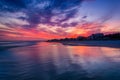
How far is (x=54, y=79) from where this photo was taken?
5.45 metres

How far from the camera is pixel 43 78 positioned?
564cm

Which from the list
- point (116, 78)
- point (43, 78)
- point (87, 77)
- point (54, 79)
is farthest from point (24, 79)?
point (116, 78)

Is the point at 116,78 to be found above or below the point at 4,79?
below

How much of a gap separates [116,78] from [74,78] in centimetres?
191

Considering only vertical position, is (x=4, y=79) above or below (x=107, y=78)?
above

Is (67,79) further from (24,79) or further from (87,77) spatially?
(24,79)

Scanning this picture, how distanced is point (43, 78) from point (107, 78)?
2943mm

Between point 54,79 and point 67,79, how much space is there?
0.59 metres

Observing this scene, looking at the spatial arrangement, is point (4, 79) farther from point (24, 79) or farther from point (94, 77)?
point (94, 77)

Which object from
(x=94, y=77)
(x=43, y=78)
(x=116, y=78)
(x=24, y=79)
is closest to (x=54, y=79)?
(x=43, y=78)

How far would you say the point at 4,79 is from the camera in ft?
18.2

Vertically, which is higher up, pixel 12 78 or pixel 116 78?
pixel 12 78

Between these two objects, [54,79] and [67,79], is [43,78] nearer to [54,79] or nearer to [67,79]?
[54,79]

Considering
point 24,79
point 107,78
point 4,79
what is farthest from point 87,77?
point 4,79
